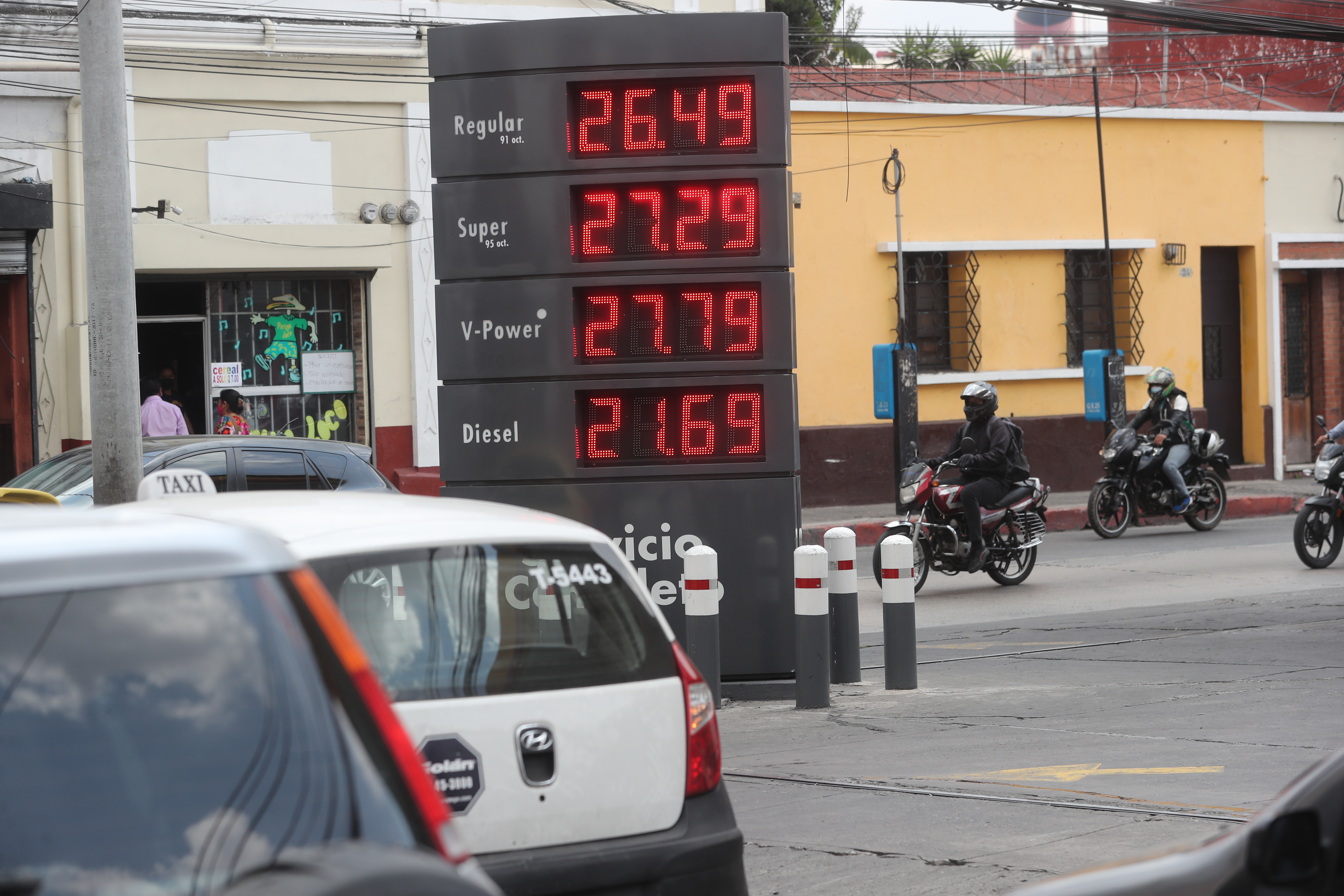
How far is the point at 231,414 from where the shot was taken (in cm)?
1877

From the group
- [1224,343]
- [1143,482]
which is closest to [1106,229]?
[1224,343]

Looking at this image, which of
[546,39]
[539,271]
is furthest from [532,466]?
[546,39]

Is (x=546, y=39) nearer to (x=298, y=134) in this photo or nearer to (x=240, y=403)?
(x=240, y=403)

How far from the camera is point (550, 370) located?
31.1ft

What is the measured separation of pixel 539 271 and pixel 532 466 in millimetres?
1168

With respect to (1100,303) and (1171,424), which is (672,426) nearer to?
(1171,424)

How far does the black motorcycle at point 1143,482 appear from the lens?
1883cm

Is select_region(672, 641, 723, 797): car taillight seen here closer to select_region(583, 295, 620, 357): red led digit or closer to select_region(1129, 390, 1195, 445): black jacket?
select_region(583, 295, 620, 357): red led digit

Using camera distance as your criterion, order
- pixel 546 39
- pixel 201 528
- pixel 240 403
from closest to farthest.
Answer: pixel 201 528, pixel 546 39, pixel 240 403

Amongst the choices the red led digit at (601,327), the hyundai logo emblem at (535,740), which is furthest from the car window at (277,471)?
the hyundai logo emblem at (535,740)

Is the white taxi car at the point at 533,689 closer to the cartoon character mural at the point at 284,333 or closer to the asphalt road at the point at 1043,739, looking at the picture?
the asphalt road at the point at 1043,739

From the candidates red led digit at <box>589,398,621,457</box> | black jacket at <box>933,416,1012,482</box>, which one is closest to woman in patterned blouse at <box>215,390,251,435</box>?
black jacket at <box>933,416,1012,482</box>

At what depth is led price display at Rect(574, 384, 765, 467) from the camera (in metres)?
9.42

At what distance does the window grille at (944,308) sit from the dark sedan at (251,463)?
12.3 m
